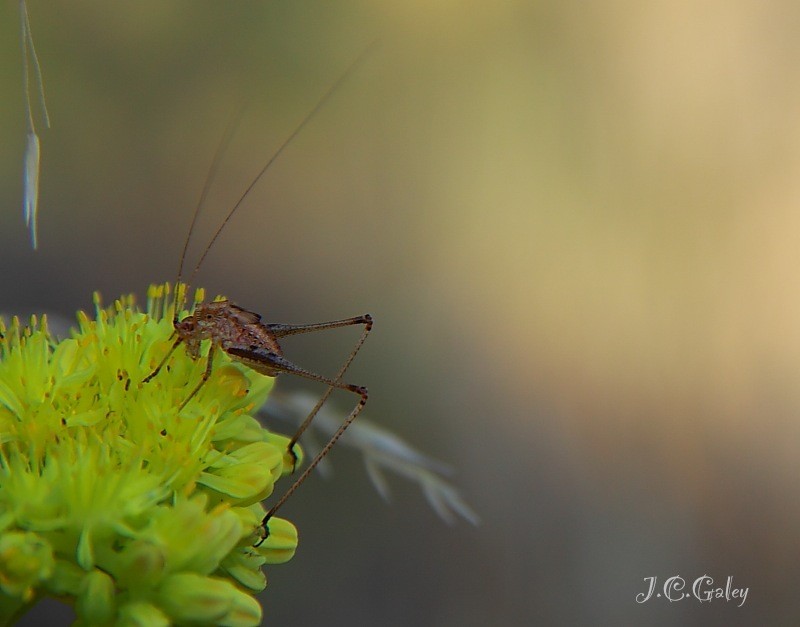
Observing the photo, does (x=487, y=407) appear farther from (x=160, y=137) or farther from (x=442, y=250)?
(x=160, y=137)

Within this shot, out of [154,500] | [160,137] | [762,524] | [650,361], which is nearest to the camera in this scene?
[154,500]

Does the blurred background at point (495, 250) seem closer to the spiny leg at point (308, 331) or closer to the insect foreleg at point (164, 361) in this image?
the spiny leg at point (308, 331)

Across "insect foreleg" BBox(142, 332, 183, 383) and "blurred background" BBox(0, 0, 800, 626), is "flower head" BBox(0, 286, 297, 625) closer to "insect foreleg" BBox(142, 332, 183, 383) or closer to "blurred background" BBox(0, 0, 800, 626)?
"insect foreleg" BBox(142, 332, 183, 383)

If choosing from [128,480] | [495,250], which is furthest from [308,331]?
[495,250]

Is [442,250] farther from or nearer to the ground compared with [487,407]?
farther from the ground

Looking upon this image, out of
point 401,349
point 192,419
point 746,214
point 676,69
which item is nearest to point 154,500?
point 192,419
